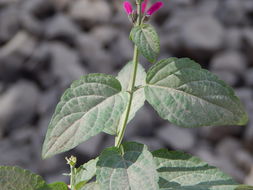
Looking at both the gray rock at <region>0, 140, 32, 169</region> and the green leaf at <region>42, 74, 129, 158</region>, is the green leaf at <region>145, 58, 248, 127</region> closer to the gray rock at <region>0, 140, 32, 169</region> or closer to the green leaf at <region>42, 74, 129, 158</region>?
the green leaf at <region>42, 74, 129, 158</region>

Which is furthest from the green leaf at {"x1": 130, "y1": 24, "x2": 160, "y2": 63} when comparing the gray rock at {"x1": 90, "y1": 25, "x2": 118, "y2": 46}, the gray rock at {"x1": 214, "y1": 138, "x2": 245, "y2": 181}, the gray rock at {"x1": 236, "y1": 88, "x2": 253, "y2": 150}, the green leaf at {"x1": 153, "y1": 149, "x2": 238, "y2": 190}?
the gray rock at {"x1": 90, "y1": 25, "x2": 118, "y2": 46}

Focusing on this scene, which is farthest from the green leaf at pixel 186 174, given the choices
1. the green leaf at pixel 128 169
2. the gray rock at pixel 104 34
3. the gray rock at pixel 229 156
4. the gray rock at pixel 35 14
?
the gray rock at pixel 35 14

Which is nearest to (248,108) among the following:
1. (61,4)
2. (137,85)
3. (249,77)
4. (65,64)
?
(249,77)

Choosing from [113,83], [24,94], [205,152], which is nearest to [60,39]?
[24,94]

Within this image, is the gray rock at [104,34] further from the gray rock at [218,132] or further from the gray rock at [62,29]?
the gray rock at [218,132]

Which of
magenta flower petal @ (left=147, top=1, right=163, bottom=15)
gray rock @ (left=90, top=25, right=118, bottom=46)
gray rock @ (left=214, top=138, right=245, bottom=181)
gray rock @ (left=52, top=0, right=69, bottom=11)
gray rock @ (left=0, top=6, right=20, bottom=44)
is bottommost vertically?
gray rock @ (left=214, top=138, right=245, bottom=181)
